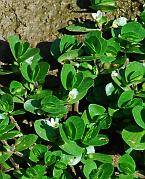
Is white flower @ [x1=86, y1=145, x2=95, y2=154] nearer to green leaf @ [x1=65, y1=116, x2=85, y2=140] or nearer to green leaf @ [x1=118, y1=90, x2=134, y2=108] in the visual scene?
green leaf @ [x1=65, y1=116, x2=85, y2=140]

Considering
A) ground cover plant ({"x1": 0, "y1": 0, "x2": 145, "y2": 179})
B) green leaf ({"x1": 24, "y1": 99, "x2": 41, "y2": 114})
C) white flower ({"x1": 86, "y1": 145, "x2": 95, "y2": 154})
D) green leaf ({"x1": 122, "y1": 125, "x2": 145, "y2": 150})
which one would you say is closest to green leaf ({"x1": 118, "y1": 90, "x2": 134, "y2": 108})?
ground cover plant ({"x1": 0, "y1": 0, "x2": 145, "y2": 179})

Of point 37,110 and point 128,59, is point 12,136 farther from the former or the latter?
point 128,59

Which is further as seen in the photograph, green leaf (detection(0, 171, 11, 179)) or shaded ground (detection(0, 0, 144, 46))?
shaded ground (detection(0, 0, 144, 46))

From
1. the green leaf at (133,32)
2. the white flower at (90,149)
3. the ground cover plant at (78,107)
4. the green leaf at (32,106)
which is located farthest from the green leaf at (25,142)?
the green leaf at (133,32)

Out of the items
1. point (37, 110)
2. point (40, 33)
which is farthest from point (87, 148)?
point (40, 33)

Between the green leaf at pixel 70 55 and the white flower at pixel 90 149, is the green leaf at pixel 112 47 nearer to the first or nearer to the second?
the green leaf at pixel 70 55

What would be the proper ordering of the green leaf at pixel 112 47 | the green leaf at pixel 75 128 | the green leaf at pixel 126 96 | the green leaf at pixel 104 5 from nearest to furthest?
the green leaf at pixel 75 128, the green leaf at pixel 126 96, the green leaf at pixel 112 47, the green leaf at pixel 104 5

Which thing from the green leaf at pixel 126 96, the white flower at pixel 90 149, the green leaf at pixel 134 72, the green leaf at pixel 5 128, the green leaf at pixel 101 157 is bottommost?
the green leaf at pixel 101 157
